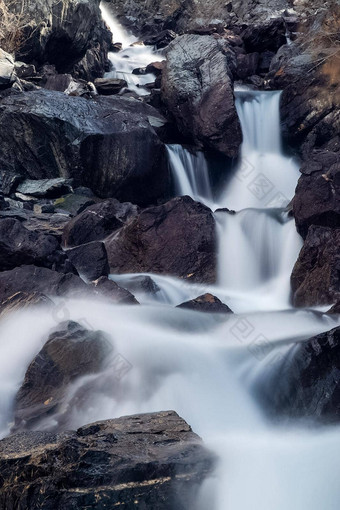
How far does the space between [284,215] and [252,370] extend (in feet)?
18.7

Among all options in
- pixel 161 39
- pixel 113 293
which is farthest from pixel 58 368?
pixel 161 39

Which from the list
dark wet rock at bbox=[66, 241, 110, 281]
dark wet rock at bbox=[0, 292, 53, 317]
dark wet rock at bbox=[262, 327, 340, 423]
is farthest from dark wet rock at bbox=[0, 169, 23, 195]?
dark wet rock at bbox=[262, 327, 340, 423]

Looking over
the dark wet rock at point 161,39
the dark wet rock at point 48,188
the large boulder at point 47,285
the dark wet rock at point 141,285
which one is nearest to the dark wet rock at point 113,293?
the large boulder at point 47,285

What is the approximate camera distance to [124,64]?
76.9ft

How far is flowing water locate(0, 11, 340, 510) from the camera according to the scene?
10.8ft

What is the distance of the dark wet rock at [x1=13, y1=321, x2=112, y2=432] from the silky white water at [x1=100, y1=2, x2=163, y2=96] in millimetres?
14330

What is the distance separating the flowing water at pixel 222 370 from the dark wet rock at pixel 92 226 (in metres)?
1.34

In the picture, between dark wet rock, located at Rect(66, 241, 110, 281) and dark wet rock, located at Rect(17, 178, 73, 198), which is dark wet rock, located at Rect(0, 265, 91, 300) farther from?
dark wet rock, located at Rect(17, 178, 73, 198)

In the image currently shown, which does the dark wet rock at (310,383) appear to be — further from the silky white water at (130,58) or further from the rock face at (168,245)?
the silky white water at (130,58)

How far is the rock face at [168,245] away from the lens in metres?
9.29

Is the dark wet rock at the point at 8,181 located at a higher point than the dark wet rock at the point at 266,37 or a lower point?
lower

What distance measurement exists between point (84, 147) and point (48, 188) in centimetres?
128

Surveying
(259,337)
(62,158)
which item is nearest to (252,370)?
(259,337)

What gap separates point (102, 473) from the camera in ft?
9.63
